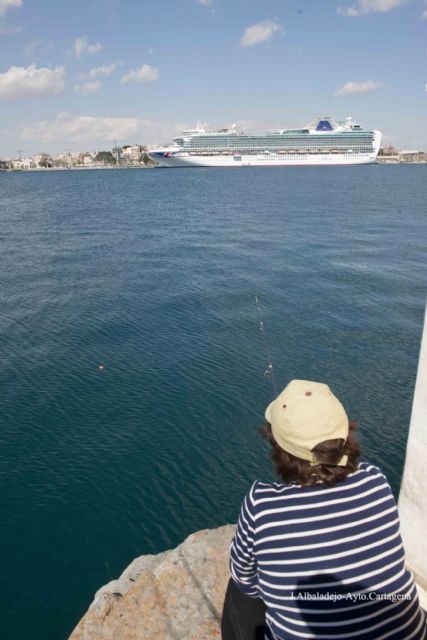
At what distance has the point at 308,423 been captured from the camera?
1906 mm

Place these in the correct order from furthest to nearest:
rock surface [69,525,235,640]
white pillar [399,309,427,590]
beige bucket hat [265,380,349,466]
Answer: rock surface [69,525,235,640] < white pillar [399,309,427,590] < beige bucket hat [265,380,349,466]

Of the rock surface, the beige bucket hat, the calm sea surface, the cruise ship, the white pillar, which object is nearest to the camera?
the beige bucket hat

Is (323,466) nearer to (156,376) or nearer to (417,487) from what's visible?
(417,487)

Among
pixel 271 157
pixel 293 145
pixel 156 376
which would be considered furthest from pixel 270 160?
pixel 156 376

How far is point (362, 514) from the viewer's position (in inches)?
72.2

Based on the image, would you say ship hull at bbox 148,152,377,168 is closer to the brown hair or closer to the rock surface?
the rock surface

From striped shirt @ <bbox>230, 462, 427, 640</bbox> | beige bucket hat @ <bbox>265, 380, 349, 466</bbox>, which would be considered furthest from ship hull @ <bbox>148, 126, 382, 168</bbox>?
striped shirt @ <bbox>230, 462, 427, 640</bbox>

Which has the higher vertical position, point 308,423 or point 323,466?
point 308,423

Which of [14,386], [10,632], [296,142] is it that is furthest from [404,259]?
[296,142]

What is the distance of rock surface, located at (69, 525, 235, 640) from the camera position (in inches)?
145

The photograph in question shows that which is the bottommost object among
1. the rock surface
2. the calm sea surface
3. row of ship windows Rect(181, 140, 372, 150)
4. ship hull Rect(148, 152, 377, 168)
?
the calm sea surface

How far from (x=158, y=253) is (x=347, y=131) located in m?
100

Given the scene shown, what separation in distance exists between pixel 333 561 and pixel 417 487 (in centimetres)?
196

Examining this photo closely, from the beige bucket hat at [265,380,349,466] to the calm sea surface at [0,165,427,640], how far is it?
6.11m
